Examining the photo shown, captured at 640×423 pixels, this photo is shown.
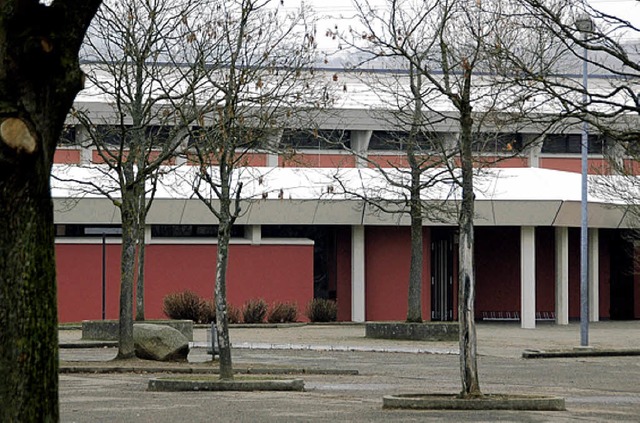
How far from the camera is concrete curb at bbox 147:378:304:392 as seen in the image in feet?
59.7

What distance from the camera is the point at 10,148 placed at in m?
7.93

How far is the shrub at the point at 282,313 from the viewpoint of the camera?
3934cm

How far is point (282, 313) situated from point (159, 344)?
15.5 metres

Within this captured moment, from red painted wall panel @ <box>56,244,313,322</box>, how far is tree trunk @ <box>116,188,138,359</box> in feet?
49.7

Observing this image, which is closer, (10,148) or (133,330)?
(10,148)

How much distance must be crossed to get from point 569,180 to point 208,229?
12.6 metres

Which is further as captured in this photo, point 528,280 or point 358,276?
point 358,276

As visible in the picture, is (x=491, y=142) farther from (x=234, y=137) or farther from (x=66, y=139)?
(x=234, y=137)

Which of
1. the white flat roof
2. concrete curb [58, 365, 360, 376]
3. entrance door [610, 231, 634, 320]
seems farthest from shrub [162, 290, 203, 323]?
entrance door [610, 231, 634, 320]

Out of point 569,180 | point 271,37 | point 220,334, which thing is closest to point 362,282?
point 569,180

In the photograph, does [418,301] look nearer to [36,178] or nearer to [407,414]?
[407,414]

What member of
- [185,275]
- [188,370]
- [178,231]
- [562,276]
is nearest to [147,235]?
[178,231]

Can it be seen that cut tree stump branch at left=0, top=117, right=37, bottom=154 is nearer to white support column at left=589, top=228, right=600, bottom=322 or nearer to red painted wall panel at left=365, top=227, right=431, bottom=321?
red painted wall panel at left=365, top=227, right=431, bottom=321

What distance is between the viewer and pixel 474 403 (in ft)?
50.7
